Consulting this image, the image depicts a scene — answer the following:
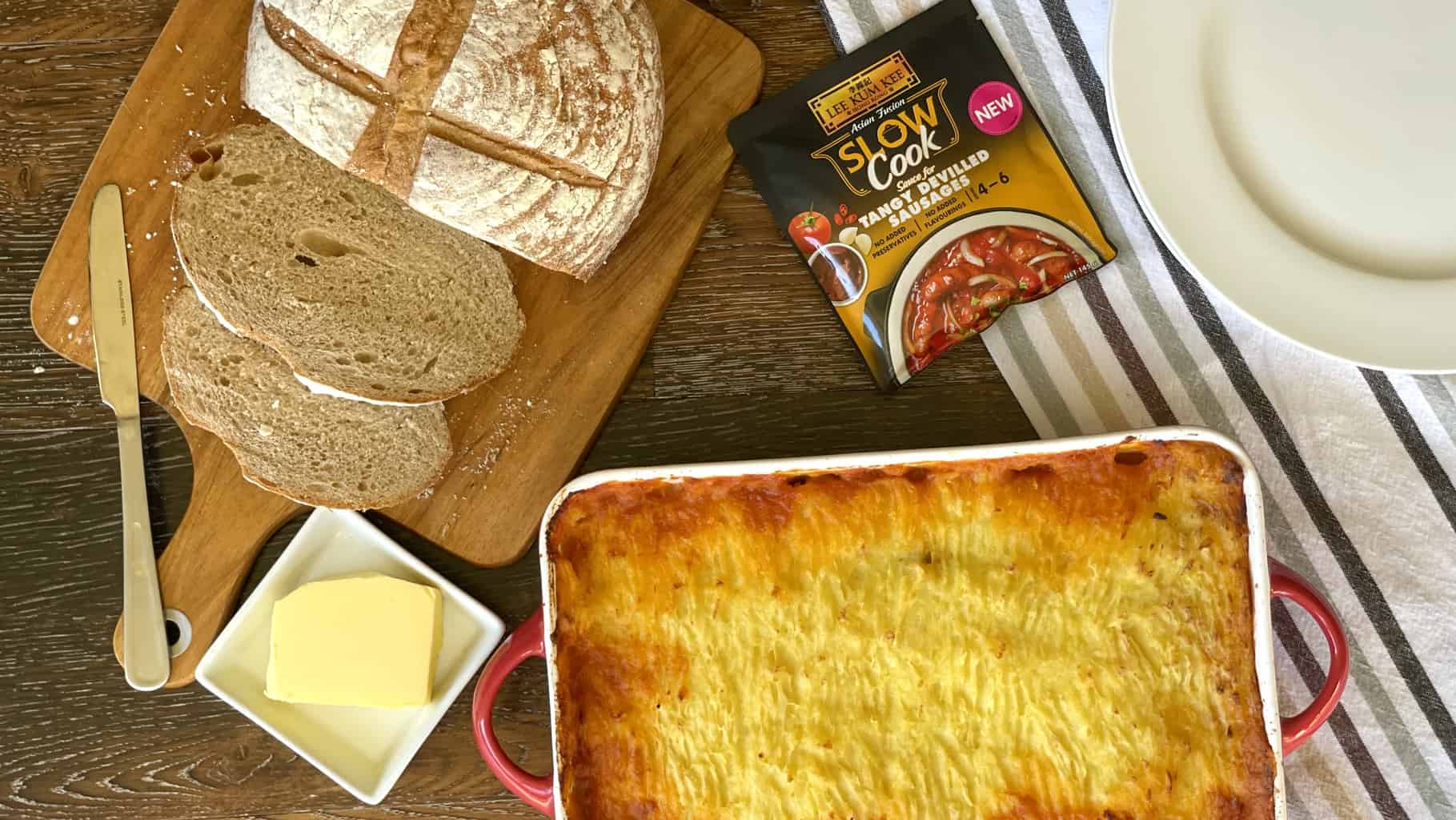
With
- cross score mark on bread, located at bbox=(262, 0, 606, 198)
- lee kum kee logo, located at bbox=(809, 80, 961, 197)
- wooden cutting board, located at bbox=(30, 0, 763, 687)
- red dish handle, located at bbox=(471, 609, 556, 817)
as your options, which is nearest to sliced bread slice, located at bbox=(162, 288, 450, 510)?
wooden cutting board, located at bbox=(30, 0, 763, 687)

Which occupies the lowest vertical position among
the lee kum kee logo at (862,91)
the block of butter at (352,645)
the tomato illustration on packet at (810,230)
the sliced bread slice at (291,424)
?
the block of butter at (352,645)

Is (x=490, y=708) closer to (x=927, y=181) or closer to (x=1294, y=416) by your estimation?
(x=927, y=181)

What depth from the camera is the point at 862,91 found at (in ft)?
4.92

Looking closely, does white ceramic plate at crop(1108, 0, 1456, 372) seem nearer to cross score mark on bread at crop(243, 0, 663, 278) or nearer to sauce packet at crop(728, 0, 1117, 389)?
sauce packet at crop(728, 0, 1117, 389)

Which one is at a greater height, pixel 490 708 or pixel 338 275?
pixel 338 275

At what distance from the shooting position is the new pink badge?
149cm

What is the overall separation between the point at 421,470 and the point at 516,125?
589 millimetres

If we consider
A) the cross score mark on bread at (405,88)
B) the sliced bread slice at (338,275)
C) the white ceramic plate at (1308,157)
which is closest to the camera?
the cross score mark on bread at (405,88)

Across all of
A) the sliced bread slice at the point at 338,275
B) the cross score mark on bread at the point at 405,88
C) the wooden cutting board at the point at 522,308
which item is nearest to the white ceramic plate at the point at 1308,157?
the wooden cutting board at the point at 522,308

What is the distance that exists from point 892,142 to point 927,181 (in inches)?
3.4

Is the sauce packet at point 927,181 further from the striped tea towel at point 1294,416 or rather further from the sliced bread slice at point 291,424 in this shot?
the sliced bread slice at point 291,424

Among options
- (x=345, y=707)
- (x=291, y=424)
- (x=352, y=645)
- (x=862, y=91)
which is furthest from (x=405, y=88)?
(x=345, y=707)

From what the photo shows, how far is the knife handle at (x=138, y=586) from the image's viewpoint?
4.95 ft

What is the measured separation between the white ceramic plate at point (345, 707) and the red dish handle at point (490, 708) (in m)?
0.13
